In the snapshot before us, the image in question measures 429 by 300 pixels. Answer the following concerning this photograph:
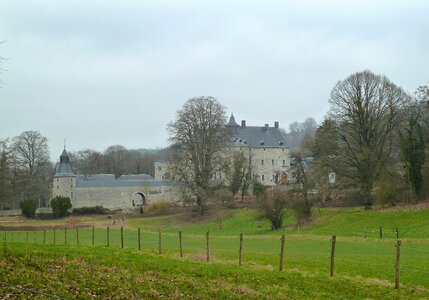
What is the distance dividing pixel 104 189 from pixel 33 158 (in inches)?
552

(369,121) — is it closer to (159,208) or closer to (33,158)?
(159,208)

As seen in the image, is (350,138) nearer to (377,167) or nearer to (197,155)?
(377,167)

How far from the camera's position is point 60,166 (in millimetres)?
80500

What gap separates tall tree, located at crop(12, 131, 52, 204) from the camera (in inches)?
3342

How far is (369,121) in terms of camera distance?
4566cm

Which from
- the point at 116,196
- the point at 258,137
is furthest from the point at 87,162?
the point at 258,137

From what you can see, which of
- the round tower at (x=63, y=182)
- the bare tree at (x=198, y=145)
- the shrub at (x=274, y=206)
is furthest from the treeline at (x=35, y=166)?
the shrub at (x=274, y=206)

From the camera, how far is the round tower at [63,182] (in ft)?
259

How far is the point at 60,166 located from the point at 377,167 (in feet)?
166

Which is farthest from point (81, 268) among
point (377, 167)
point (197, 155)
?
point (197, 155)

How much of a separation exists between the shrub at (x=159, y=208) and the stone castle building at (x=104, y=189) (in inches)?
333

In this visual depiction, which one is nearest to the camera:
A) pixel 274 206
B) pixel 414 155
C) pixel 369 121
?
pixel 274 206

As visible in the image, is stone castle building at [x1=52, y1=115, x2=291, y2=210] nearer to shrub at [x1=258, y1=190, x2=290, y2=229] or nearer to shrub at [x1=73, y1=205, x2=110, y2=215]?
shrub at [x1=73, y1=205, x2=110, y2=215]

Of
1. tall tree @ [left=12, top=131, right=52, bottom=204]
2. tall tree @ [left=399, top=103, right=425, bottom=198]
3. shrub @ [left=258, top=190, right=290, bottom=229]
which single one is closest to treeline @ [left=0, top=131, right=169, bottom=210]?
tall tree @ [left=12, top=131, right=52, bottom=204]
